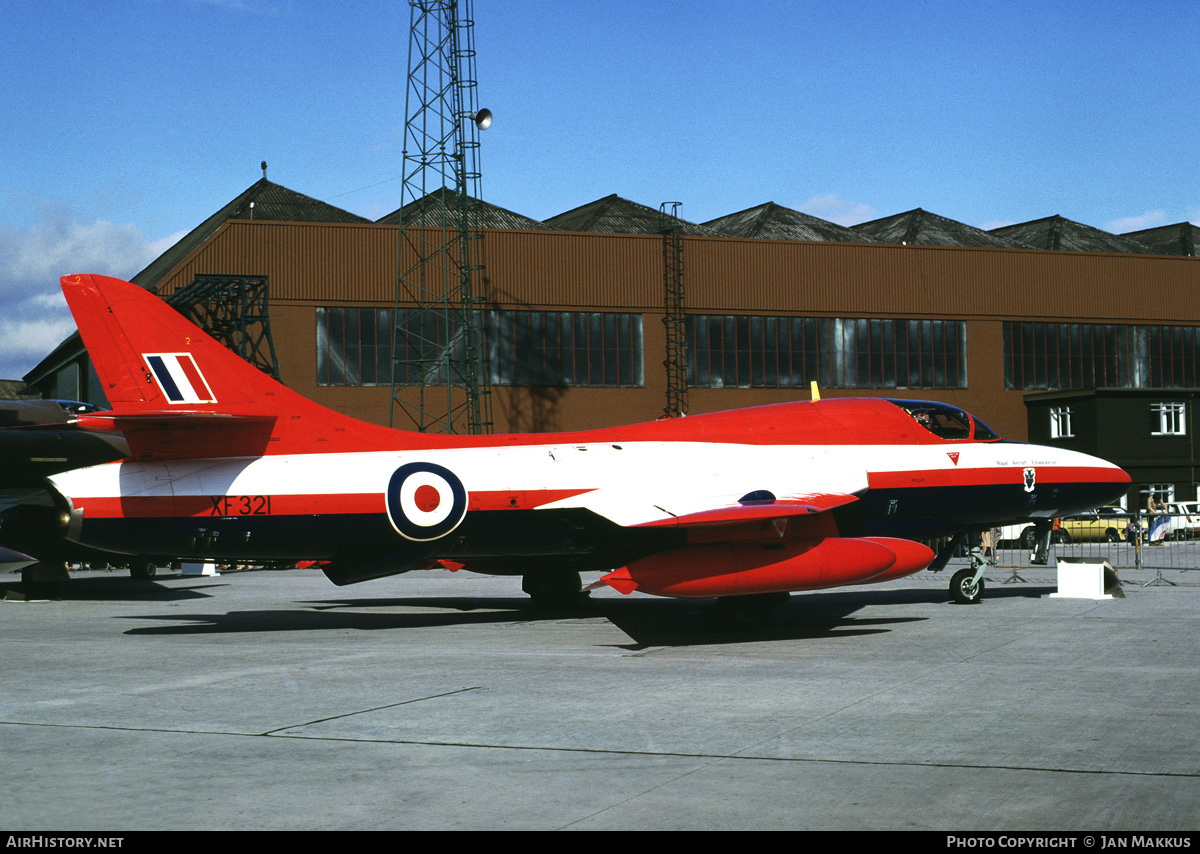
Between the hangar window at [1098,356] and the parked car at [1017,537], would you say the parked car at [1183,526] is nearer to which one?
the parked car at [1017,537]

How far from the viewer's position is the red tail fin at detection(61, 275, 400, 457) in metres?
15.2

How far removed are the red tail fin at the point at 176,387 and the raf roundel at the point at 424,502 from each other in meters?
0.86

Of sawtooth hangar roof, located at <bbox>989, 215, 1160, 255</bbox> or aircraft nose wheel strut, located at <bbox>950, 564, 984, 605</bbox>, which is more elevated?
sawtooth hangar roof, located at <bbox>989, 215, 1160, 255</bbox>

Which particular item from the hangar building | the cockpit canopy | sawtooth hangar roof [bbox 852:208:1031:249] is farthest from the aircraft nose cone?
sawtooth hangar roof [bbox 852:208:1031:249]

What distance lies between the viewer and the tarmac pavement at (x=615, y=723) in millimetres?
6492

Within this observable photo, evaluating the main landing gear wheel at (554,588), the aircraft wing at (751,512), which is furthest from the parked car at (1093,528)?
the aircraft wing at (751,512)

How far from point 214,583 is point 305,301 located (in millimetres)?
24478

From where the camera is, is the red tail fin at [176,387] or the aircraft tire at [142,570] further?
the aircraft tire at [142,570]

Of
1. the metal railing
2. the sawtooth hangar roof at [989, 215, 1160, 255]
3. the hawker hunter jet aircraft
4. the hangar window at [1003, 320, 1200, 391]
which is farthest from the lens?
the sawtooth hangar roof at [989, 215, 1160, 255]

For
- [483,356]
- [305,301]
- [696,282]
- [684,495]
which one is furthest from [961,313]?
[684,495]

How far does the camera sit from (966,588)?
63.4 ft

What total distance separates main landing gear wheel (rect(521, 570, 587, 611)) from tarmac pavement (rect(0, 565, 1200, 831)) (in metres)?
1.70

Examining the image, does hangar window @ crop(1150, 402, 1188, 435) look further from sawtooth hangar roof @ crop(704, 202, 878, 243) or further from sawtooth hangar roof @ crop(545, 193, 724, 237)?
sawtooth hangar roof @ crop(545, 193, 724, 237)


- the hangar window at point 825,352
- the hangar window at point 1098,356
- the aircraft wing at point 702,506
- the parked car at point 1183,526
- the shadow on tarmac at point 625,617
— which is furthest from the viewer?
the hangar window at point 1098,356
